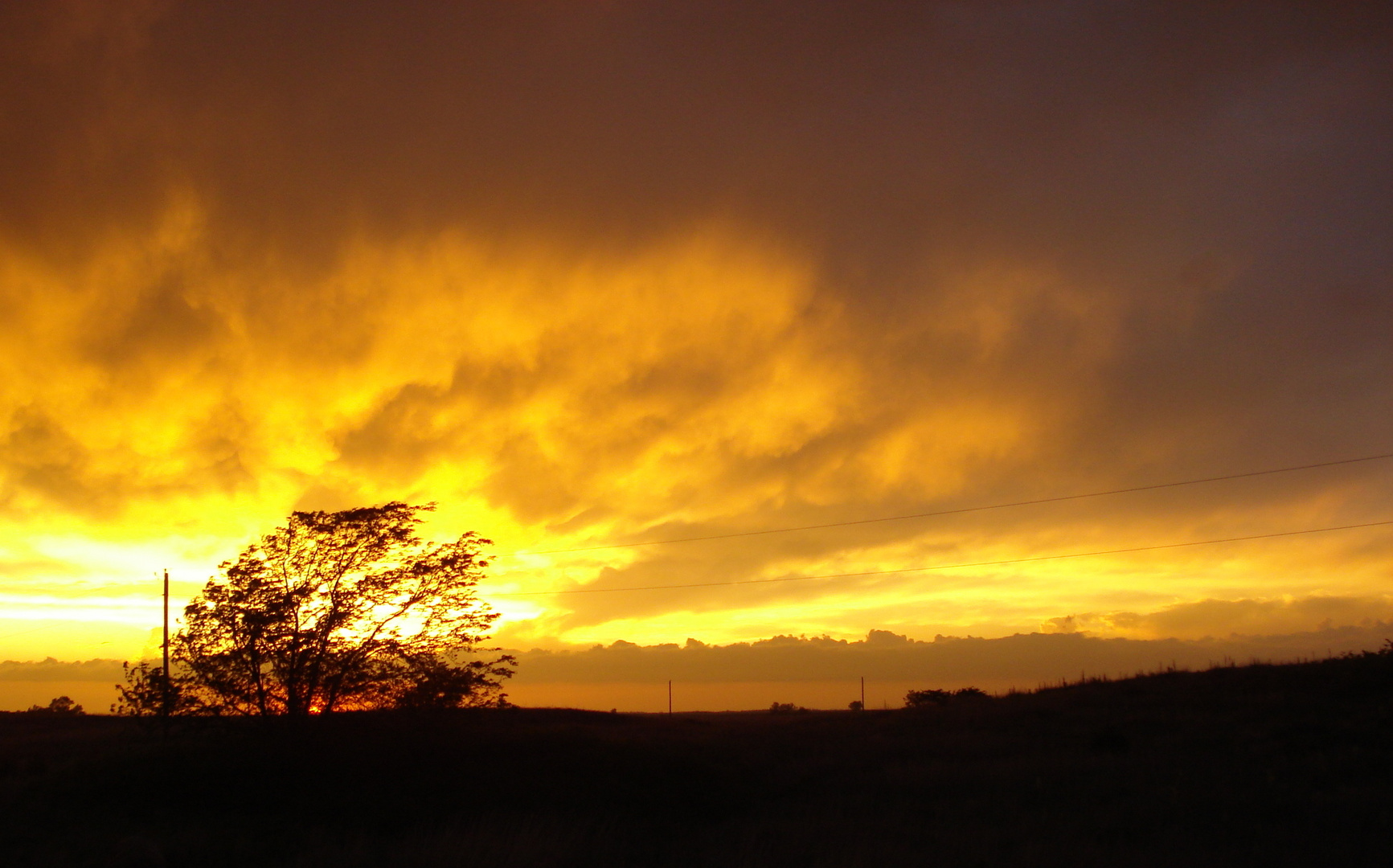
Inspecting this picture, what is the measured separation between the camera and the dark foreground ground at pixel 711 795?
16.8 metres

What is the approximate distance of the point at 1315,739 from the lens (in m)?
29.3

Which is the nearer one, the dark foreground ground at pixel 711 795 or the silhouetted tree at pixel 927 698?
the dark foreground ground at pixel 711 795

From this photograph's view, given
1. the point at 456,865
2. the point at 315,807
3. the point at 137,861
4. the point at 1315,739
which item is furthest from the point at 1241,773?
the point at 137,861

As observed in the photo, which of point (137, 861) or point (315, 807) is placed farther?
point (315, 807)

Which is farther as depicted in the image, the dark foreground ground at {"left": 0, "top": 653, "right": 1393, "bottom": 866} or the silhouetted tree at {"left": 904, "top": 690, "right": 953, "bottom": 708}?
the silhouetted tree at {"left": 904, "top": 690, "right": 953, "bottom": 708}

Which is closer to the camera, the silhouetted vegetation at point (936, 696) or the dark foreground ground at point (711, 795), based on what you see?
the dark foreground ground at point (711, 795)

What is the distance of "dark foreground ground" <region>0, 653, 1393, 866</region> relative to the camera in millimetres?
16844

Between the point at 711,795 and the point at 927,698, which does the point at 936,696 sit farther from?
the point at 711,795

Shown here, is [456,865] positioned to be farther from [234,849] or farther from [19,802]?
[19,802]

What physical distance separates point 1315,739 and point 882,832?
1993cm

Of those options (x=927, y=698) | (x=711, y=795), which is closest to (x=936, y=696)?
(x=927, y=698)

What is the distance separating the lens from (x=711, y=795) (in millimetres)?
25016

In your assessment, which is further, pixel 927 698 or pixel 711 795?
pixel 927 698

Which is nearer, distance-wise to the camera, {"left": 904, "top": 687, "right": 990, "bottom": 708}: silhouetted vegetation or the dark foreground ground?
the dark foreground ground
